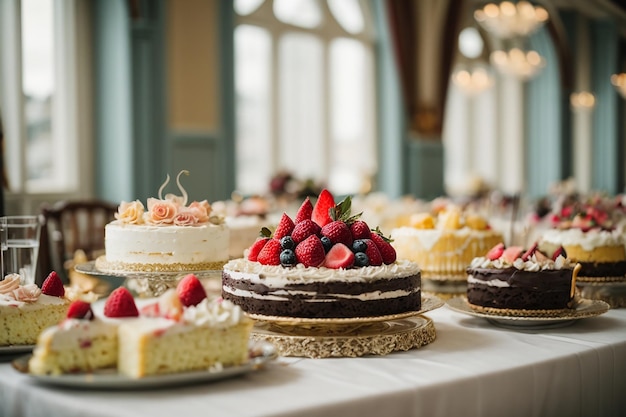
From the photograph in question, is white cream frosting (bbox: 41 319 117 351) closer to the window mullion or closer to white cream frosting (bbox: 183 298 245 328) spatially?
white cream frosting (bbox: 183 298 245 328)

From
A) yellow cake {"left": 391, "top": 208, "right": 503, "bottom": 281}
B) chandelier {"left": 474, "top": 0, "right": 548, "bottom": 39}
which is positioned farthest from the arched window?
yellow cake {"left": 391, "top": 208, "right": 503, "bottom": 281}

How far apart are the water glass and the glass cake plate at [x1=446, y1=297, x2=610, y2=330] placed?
1376 millimetres

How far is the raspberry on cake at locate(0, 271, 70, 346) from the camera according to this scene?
6.46ft

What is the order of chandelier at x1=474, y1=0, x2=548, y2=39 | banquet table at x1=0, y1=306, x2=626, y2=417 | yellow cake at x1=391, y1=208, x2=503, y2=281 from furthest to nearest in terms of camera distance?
chandelier at x1=474, y1=0, x2=548, y2=39
yellow cake at x1=391, y1=208, x2=503, y2=281
banquet table at x1=0, y1=306, x2=626, y2=417

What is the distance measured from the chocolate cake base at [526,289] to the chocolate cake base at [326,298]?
0.40m

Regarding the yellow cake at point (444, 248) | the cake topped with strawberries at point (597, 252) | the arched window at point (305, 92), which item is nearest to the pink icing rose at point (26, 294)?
the yellow cake at point (444, 248)

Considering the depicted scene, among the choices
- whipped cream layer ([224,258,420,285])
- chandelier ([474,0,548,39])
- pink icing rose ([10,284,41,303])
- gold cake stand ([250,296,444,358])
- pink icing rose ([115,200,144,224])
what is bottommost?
gold cake stand ([250,296,444,358])

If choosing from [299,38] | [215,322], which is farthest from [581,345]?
[299,38]

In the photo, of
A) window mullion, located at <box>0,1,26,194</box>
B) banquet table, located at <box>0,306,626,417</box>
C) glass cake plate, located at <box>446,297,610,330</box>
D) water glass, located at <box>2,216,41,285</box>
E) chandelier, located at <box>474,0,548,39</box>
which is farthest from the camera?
chandelier, located at <box>474,0,548,39</box>

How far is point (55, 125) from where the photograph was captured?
269 inches

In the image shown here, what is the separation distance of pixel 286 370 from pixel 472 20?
11.9 metres

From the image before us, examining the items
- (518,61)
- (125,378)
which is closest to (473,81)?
(518,61)

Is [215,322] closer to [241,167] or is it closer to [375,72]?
[241,167]

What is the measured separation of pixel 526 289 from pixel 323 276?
0.71m
